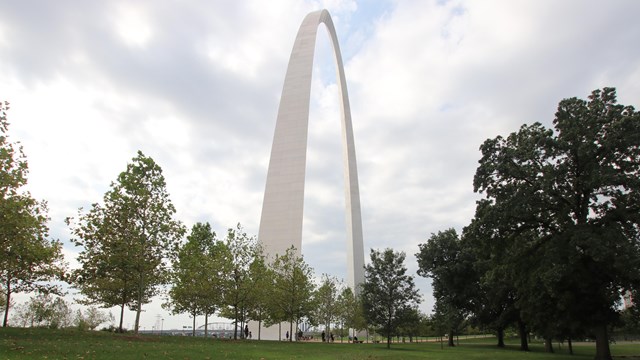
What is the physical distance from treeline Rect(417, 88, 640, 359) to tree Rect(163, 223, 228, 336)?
15602mm

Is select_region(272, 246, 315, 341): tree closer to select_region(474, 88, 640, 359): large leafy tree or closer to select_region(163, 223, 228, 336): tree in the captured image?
select_region(163, 223, 228, 336): tree

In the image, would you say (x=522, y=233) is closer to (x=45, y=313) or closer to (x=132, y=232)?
(x=132, y=232)

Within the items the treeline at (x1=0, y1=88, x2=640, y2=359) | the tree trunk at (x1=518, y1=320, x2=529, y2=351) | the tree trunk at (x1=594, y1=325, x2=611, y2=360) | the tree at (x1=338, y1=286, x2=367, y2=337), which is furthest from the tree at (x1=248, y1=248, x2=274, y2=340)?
the tree trunk at (x1=518, y1=320, x2=529, y2=351)

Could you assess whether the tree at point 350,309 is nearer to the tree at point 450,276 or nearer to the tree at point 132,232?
the tree at point 450,276

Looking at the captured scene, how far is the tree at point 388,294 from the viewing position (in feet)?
108

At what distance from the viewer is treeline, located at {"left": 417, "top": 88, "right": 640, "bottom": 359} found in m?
18.6

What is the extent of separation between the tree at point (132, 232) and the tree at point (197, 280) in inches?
85.4

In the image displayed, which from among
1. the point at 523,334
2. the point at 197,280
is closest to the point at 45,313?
the point at 197,280

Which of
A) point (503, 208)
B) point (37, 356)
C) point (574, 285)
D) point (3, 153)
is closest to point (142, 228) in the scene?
point (3, 153)

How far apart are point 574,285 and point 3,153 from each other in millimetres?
23849

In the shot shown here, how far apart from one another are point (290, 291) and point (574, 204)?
62.2 ft

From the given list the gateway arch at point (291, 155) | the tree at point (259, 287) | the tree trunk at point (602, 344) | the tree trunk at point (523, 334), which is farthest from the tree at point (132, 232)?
the tree trunk at point (523, 334)

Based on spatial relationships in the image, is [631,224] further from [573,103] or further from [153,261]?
[153,261]

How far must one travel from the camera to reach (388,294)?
3309cm
